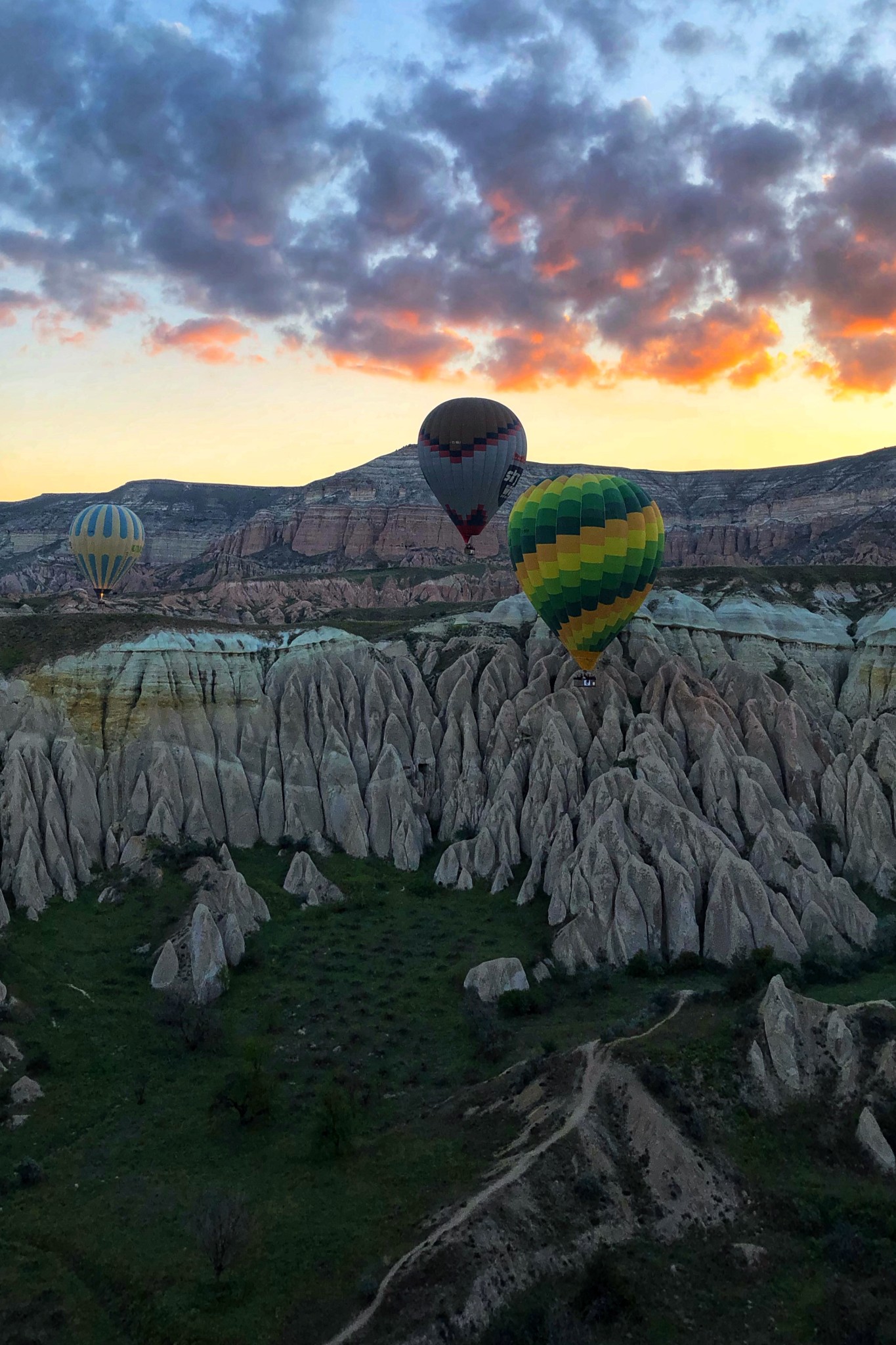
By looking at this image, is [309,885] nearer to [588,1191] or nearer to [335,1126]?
[335,1126]

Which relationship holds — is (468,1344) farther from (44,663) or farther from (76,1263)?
(44,663)

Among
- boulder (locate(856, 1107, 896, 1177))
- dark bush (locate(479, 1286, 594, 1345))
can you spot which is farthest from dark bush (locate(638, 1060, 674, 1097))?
dark bush (locate(479, 1286, 594, 1345))

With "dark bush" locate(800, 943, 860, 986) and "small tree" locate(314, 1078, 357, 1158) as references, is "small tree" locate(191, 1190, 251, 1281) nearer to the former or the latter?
"small tree" locate(314, 1078, 357, 1158)

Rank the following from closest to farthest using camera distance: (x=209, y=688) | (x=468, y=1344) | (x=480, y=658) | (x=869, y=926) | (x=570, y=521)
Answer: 1. (x=468, y=1344)
2. (x=869, y=926)
3. (x=570, y=521)
4. (x=209, y=688)
5. (x=480, y=658)

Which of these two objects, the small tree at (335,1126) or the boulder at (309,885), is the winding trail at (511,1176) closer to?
the small tree at (335,1126)

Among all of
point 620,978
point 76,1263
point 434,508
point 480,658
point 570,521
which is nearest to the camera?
point 76,1263

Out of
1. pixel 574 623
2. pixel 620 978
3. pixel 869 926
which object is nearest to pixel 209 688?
pixel 574 623

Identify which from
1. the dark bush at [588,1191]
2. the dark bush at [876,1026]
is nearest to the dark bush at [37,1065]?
the dark bush at [588,1191]
